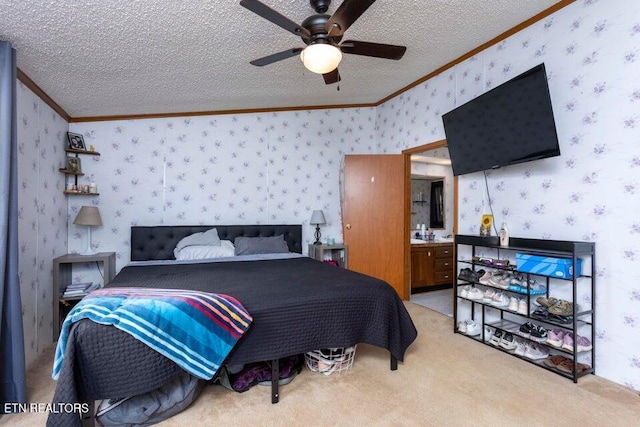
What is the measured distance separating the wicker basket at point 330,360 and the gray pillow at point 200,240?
6.37 ft

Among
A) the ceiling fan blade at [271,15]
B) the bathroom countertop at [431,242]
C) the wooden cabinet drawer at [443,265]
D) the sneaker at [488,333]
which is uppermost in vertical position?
the ceiling fan blade at [271,15]

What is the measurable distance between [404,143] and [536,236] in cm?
206

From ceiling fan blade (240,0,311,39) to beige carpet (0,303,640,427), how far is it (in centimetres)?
219

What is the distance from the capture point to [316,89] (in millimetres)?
3723

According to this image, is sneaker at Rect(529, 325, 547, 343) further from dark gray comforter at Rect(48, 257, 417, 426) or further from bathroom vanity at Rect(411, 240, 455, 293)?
bathroom vanity at Rect(411, 240, 455, 293)

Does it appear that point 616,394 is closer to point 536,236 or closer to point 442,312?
point 536,236

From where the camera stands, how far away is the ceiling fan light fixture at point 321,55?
191 centimetres

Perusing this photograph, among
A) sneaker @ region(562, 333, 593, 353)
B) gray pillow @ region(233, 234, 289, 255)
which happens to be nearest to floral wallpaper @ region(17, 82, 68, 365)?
gray pillow @ region(233, 234, 289, 255)

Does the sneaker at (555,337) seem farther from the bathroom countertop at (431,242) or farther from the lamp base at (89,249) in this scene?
the lamp base at (89,249)

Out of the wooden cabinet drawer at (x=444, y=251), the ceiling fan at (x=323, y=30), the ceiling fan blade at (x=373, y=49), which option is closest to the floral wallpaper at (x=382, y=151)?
the ceiling fan blade at (x=373, y=49)

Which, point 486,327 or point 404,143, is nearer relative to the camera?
point 486,327

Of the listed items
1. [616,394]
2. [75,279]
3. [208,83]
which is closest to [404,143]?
[208,83]

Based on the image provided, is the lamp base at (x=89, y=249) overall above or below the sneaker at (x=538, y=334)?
above

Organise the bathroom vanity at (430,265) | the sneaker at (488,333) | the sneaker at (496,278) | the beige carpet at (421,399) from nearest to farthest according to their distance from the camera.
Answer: the beige carpet at (421,399)
the sneaker at (496,278)
the sneaker at (488,333)
the bathroom vanity at (430,265)
